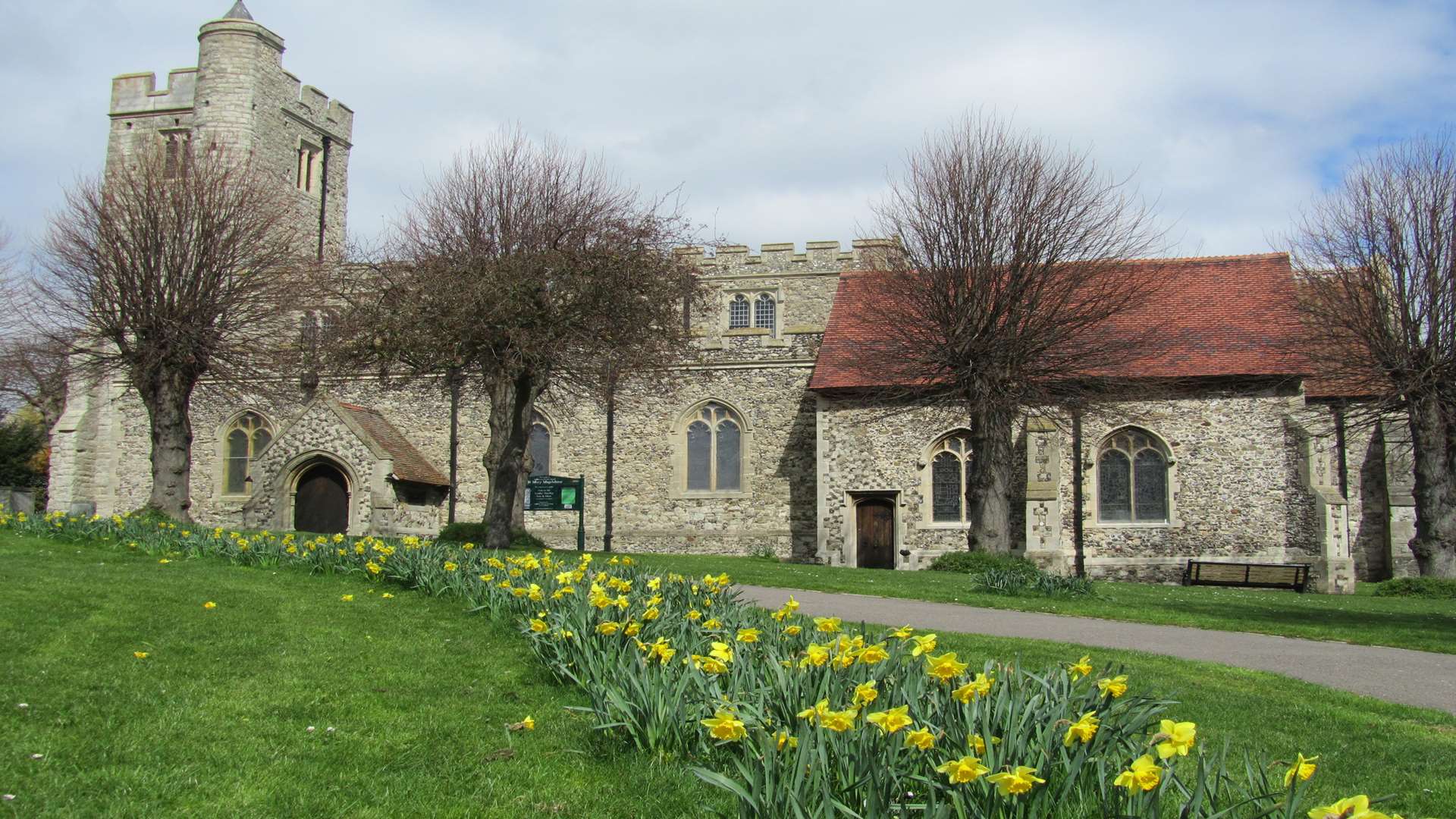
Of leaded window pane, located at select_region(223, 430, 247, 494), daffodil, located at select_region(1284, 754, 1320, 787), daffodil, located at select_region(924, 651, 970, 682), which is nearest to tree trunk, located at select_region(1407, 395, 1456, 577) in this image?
daffodil, located at select_region(924, 651, 970, 682)

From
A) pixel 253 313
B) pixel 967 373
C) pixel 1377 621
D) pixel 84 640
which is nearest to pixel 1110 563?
pixel 967 373

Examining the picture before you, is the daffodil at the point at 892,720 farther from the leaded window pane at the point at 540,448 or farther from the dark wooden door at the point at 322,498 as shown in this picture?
the dark wooden door at the point at 322,498

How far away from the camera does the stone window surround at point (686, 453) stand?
29.4m

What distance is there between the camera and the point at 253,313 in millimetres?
22922

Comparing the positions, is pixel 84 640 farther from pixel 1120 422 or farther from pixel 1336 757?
pixel 1120 422

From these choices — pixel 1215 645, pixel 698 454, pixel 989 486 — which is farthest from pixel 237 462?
pixel 1215 645

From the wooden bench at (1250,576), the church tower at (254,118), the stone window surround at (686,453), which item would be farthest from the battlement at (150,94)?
the wooden bench at (1250,576)

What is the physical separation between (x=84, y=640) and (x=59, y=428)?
1190 inches

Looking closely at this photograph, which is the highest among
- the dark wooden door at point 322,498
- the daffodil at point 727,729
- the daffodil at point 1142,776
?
the dark wooden door at point 322,498

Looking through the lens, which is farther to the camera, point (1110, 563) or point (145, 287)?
point (1110, 563)

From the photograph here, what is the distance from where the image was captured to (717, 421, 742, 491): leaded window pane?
29734 millimetres

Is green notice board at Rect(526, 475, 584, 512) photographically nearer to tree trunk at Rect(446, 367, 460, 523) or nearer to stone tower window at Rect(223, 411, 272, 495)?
tree trunk at Rect(446, 367, 460, 523)

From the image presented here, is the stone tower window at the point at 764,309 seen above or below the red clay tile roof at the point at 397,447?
above

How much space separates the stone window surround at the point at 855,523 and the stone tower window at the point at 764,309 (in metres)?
10.7
